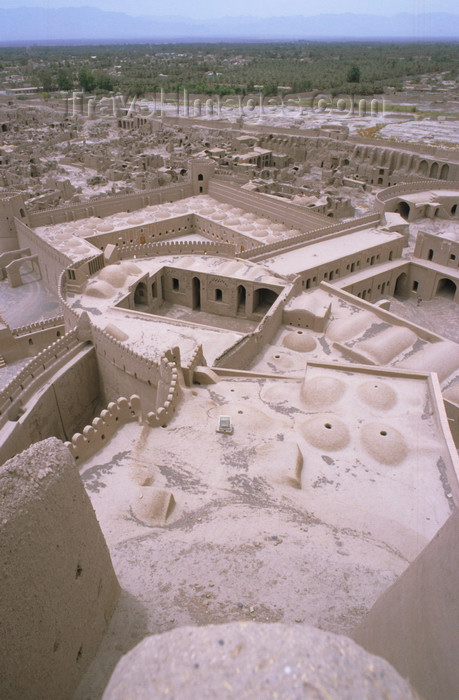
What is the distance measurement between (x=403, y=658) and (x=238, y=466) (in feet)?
26.0

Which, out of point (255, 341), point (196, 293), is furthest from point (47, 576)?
point (196, 293)

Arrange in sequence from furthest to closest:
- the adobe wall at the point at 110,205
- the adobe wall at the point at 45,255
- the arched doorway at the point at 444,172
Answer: the arched doorway at the point at 444,172 < the adobe wall at the point at 110,205 < the adobe wall at the point at 45,255

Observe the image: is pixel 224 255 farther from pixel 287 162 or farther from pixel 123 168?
pixel 287 162

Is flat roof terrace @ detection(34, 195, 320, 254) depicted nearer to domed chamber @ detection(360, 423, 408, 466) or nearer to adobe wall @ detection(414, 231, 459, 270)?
adobe wall @ detection(414, 231, 459, 270)

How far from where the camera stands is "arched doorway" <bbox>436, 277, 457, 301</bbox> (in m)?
30.8

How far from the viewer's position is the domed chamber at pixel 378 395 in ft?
51.1

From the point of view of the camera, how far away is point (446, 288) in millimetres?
31469

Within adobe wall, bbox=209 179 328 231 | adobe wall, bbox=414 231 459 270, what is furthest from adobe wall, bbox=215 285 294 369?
adobe wall, bbox=414 231 459 270

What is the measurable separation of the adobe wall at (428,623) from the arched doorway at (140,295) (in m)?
22.7

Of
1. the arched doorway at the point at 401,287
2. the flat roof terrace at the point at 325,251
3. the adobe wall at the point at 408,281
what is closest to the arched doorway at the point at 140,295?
the flat roof terrace at the point at 325,251

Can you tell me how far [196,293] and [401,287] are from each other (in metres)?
14.0

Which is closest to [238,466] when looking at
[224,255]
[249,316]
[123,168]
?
[249,316]

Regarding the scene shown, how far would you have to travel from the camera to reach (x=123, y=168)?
52625mm

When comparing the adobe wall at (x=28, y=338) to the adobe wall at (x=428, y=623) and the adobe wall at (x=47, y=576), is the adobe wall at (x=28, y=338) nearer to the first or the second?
the adobe wall at (x=47, y=576)
